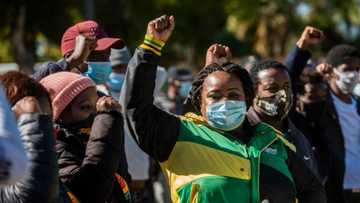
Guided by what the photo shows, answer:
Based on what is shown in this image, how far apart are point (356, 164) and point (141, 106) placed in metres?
3.35

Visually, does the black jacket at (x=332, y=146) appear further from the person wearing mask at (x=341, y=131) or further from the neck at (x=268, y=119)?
the neck at (x=268, y=119)

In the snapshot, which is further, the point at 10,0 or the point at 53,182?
the point at 10,0

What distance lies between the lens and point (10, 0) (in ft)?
82.7

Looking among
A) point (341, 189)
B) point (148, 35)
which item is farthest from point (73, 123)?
point (341, 189)

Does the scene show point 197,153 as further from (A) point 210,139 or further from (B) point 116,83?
(B) point 116,83

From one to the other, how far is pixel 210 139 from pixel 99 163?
22.7 inches

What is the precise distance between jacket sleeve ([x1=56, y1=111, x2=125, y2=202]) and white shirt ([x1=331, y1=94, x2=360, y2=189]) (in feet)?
11.0

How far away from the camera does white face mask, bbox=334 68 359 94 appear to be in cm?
710

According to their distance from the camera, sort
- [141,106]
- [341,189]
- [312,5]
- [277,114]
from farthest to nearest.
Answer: [312,5] < [341,189] < [277,114] < [141,106]

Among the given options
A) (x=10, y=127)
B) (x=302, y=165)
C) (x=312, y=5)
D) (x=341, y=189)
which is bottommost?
(x=312, y=5)

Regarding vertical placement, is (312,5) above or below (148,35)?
below

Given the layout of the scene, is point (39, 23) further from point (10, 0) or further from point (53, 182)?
point (53, 182)

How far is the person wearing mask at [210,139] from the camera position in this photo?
3867mm

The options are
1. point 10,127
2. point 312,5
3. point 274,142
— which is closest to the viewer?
point 10,127
